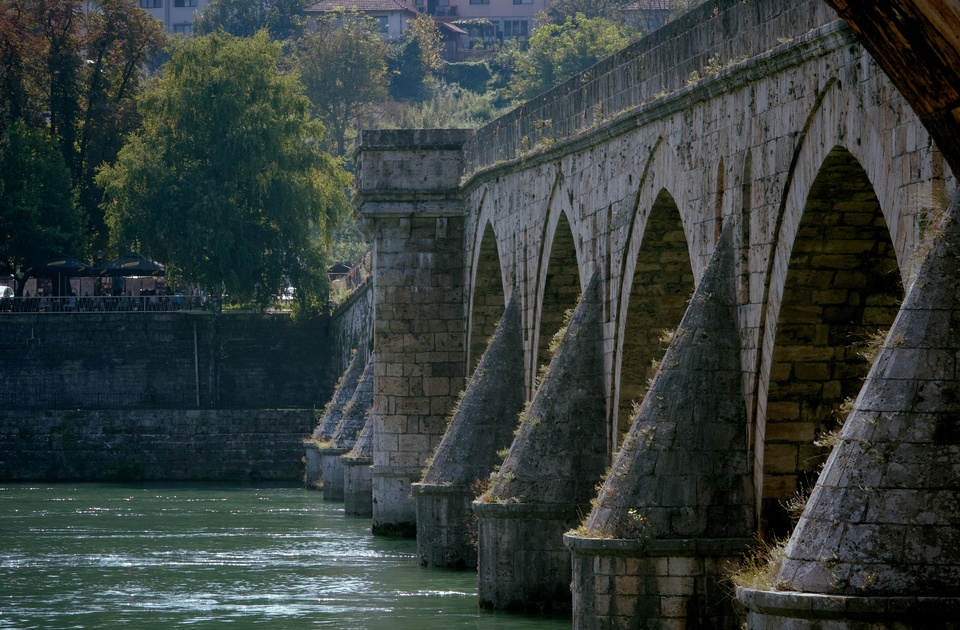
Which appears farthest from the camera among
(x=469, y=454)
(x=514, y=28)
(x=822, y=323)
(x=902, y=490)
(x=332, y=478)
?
(x=514, y=28)

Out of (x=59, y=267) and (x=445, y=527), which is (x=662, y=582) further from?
(x=59, y=267)

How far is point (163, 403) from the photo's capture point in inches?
2055

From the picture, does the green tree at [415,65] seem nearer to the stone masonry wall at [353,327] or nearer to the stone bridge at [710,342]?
the stone masonry wall at [353,327]

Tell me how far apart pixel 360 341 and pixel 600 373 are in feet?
80.0

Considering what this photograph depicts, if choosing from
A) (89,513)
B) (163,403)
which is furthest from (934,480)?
(163,403)

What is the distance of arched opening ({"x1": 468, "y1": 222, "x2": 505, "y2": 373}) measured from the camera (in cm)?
2702

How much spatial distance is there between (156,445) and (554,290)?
88.8ft

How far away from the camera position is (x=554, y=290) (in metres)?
22.3

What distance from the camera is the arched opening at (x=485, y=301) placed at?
27016 mm

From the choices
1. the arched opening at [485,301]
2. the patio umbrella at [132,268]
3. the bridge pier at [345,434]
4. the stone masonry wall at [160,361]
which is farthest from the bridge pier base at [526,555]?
the patio umbrella at [132,268]

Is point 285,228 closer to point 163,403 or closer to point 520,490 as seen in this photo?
point 163,403

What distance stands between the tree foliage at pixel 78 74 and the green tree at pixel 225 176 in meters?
7.80

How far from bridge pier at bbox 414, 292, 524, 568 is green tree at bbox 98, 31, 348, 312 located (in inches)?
1160

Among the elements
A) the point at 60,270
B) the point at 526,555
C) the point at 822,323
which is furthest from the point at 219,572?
the point at 60,270
